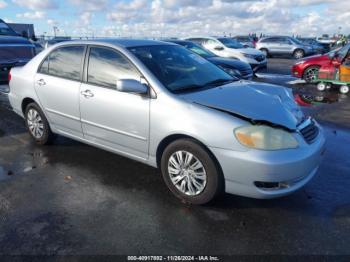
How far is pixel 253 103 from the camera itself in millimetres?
3471

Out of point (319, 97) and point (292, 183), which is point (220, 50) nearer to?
point (319, 97)

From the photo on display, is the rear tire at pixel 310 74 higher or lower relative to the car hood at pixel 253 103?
lower

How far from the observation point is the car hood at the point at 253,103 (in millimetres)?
3234

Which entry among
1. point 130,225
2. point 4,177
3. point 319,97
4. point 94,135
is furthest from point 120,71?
point 319,97

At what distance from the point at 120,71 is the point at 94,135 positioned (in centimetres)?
94

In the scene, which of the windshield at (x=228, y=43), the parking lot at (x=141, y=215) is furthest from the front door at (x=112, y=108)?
the windshield at (x=228, y=43)

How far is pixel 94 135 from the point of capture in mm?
4246

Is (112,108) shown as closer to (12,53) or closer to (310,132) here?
(310,132)

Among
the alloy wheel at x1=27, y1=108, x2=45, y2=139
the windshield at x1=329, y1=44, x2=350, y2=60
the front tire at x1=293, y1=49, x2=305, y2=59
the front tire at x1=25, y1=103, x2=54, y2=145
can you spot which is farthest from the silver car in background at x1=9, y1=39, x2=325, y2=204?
the front tire at x1=293, y1=49, x2=305, y2=59

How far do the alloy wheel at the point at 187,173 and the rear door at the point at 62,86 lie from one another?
1.62 meters

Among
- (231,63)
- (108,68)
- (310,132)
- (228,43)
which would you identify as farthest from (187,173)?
(228,43)

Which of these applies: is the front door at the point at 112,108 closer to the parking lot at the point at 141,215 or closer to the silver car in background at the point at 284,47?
the parking lot at the point at 141,215

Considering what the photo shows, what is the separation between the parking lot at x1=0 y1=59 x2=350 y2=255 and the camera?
2.86m

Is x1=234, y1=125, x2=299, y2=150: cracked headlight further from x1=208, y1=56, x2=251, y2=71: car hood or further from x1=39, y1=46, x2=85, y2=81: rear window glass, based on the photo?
x1=208, y1=56, x2=251, y2=71: car hood
